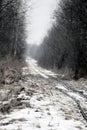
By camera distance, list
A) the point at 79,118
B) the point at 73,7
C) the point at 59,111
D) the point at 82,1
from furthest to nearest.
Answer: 1. the point at 73,7
2. the point at 82,1
3. the point at 59,111
4. the point at 79,118

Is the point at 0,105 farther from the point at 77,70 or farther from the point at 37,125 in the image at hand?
the point at 77,70

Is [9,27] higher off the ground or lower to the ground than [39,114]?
higher

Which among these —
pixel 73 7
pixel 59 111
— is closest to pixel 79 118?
pixel 59 111

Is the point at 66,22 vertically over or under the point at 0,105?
over

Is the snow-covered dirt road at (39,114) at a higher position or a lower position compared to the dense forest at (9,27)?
lower

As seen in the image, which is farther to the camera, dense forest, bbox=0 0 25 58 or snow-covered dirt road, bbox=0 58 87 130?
dense forest, bbox=0 0 25 58

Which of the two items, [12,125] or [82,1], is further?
[82,1]

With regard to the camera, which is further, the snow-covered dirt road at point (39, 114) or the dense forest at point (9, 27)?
the dense forest at point (9, 27)

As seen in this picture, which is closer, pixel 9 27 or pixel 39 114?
pixel 39 114

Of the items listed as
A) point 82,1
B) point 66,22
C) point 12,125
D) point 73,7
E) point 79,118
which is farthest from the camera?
point 66,22

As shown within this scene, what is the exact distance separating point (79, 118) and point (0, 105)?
2.89 metres

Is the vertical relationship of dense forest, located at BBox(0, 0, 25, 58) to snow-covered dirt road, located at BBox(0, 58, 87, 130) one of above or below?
above

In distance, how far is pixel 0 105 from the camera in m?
8.97

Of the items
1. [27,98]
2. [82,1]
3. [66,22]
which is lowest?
[27,98]
